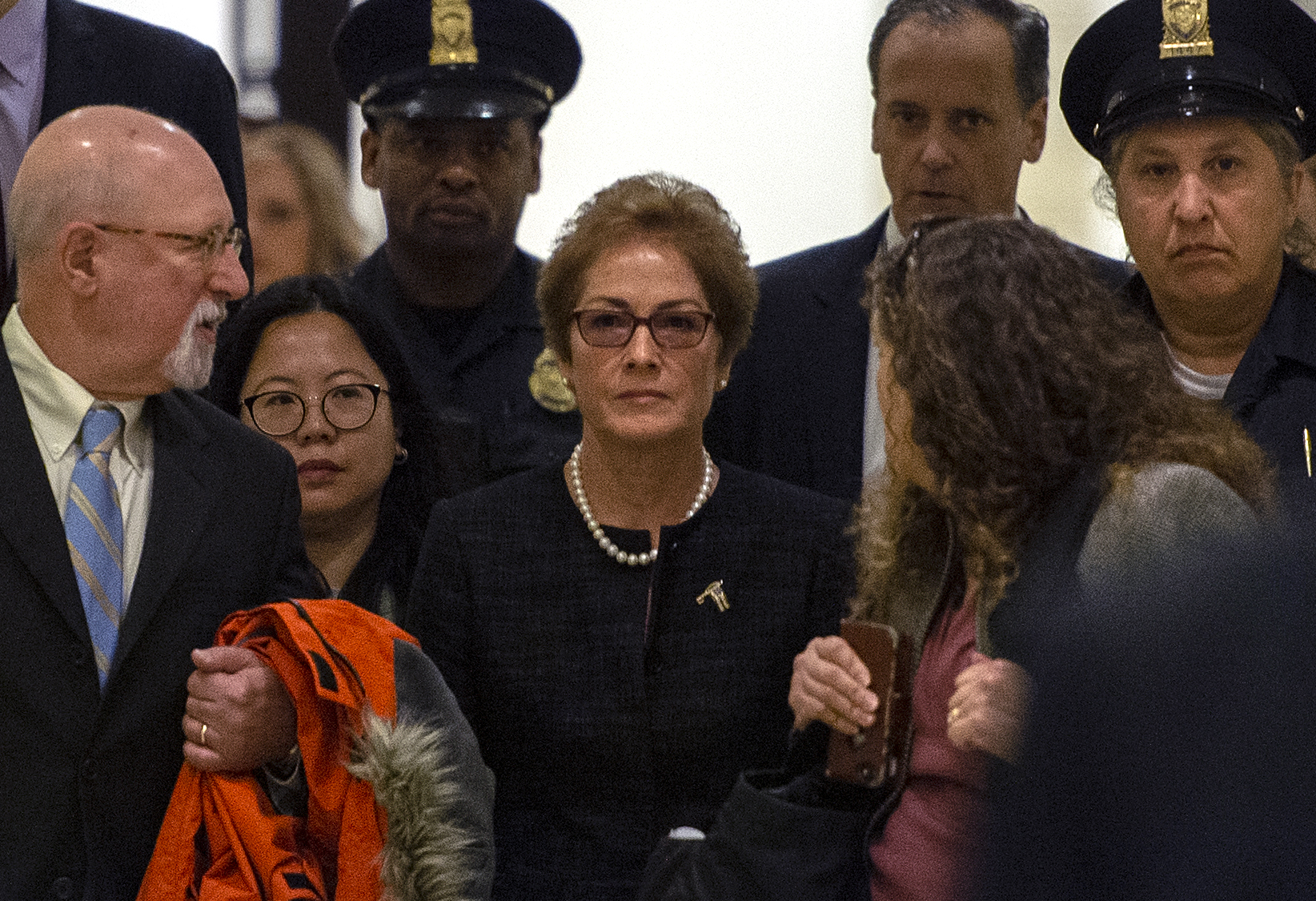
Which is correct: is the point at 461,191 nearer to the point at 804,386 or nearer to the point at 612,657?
the point at 804,386

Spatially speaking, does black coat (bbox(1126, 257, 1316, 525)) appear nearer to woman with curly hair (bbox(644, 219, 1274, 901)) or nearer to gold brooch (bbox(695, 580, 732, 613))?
woman with curly hair (bbox(644, 219, 1274, 901))

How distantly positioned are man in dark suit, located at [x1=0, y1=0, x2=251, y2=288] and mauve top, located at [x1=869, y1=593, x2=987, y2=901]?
1.27 m

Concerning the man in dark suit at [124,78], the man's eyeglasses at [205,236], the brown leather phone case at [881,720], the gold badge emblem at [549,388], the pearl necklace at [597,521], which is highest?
the man in dark suit at [124,78]

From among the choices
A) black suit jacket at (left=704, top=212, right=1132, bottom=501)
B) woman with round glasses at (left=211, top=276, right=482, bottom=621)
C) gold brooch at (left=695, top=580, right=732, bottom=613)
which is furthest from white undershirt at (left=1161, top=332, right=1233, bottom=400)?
woman with round glasses at (left=211, top=276, right=482, bottom=621)

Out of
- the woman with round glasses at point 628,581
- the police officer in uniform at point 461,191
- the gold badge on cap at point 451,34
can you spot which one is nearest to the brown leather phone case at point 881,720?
the woman with round glasses at point 628,581

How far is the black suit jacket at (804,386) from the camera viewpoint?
2973mm

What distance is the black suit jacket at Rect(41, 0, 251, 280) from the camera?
8.84 feet

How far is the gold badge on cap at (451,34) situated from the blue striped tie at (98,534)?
1.49 meters

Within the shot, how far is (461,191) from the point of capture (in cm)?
335

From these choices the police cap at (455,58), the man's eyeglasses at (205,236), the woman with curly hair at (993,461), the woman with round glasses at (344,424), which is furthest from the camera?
the police cap at (455,58)

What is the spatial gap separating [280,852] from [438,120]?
1732 mm

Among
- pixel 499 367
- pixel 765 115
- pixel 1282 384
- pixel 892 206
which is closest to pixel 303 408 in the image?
pixel 499 367

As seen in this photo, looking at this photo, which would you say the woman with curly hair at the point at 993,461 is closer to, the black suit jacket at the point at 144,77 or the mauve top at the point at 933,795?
the mauve top at the point at 933,795

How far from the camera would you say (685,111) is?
5281 millimetres
